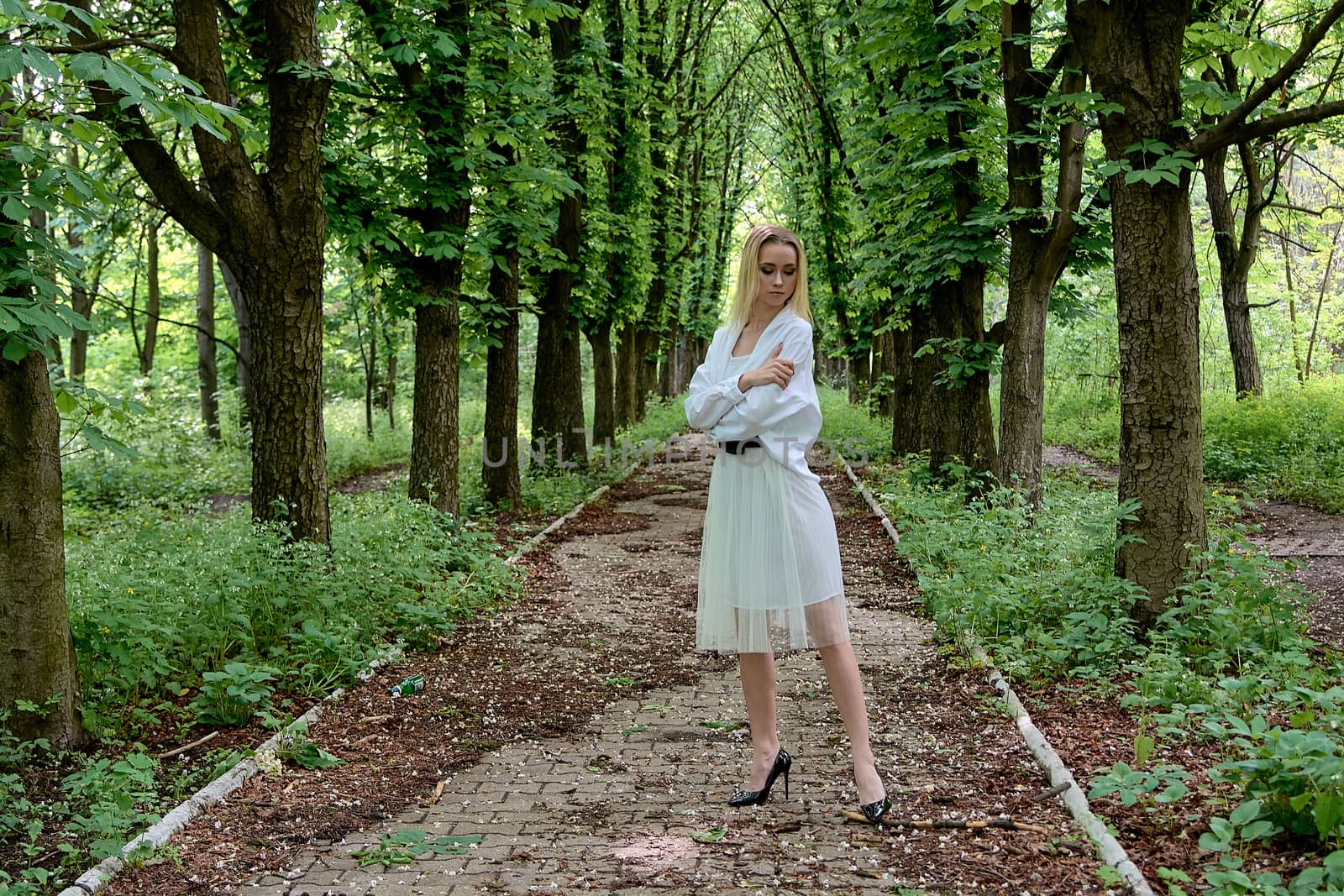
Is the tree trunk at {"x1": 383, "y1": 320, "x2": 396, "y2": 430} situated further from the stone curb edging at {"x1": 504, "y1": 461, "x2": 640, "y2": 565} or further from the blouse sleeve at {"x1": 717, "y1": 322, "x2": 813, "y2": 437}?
the blouse sleeve at {"x1": 717, "y1": 322, "x2": 813, "y2": 437}

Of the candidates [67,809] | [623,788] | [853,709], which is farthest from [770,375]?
[67,809]

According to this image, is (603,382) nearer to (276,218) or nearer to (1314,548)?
(1314,548)

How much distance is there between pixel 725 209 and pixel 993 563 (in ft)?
101

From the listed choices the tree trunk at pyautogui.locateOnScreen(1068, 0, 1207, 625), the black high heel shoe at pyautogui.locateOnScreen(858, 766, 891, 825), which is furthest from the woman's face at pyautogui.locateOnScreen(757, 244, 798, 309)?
the tree trunk at pyautogui.locateOnScreen(1068, 0, 1207, 625)

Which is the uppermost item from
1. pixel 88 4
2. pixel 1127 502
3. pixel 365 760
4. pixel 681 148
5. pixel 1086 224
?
pixel 681 148

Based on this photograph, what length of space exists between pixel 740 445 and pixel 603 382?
17330 mm

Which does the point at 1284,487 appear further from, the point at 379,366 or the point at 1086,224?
the point at 379,366

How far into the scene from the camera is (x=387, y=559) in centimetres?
788

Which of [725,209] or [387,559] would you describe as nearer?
[387,559]

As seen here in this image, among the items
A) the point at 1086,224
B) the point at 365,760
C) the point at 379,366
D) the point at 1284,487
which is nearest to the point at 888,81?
the point at 1086,224

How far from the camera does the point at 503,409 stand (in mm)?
14250

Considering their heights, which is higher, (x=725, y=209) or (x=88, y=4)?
(x=725, y=209)

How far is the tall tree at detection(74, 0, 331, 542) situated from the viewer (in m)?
6.98

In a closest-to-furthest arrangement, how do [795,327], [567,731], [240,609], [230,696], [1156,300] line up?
[795,327] < [230,696] < [567,731] < [1156,300] < [240,609]
